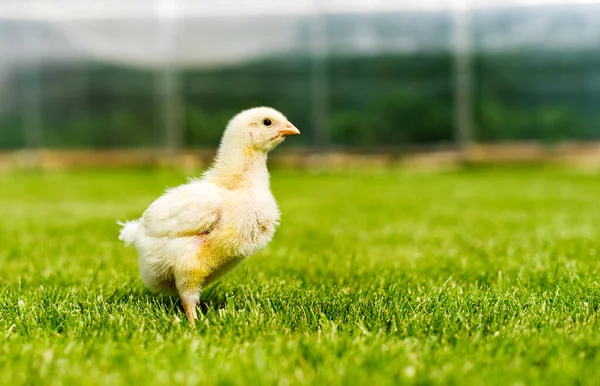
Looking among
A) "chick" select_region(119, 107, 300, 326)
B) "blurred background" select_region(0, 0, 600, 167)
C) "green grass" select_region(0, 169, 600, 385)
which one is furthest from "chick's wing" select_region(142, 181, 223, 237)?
"blurred background" select_region(0, 0, 600, 167)

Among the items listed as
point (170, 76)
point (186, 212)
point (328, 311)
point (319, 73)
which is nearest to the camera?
point (186, 212)

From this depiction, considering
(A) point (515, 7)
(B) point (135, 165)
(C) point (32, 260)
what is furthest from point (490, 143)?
(C) point (32, 260)

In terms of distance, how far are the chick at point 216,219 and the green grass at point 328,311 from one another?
0.45 feet

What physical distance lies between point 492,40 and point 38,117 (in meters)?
10.9

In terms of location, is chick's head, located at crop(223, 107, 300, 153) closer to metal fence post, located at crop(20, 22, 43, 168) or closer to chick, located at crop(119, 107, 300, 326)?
chick, located at crop(119, 107, 300, 326)

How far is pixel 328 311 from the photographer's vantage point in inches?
89.4

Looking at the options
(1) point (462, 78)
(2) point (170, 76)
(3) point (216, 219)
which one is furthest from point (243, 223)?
(2) point (170, 76)

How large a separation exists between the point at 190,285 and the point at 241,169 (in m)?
0.41

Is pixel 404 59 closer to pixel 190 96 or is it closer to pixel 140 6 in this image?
pixel 190 96

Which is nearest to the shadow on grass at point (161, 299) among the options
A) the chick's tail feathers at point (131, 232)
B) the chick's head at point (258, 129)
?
the chick's tail feathers at point (131, 232)

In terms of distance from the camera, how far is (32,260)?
3.61 meters

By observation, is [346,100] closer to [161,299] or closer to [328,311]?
[161,299]

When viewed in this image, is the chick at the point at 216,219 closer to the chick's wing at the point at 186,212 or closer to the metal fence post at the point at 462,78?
the chick's wing at the point at 186,212

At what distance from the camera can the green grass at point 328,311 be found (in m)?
1.69
